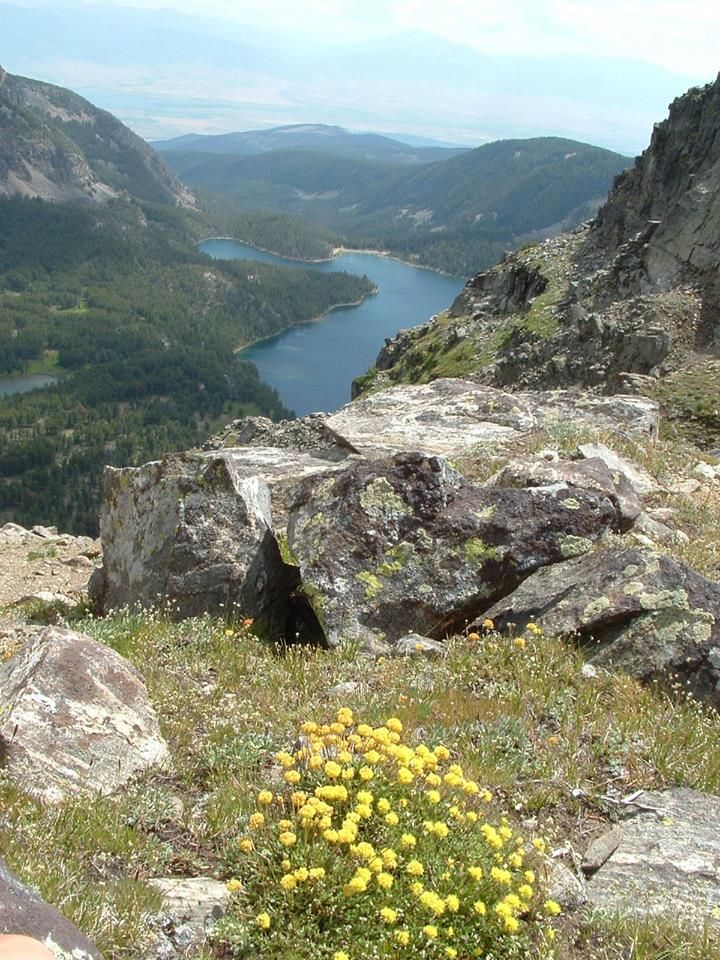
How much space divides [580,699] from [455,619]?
255 cm

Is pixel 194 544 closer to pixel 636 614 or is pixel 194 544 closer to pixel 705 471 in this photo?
pixel 636 614

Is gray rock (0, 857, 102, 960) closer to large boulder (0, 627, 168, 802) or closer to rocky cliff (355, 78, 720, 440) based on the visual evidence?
large boulder (0, 627, 168, 802)

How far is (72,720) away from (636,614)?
218 inches

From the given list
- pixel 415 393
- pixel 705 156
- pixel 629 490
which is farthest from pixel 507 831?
pixel 705 156

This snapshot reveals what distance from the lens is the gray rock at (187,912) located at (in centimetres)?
419

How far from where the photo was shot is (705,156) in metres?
56.8

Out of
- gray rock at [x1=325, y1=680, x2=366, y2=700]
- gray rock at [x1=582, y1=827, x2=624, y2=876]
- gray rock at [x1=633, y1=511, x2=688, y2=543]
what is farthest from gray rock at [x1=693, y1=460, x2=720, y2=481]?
gray rock at [x1=582, y1=827, x2=624, y2=876]

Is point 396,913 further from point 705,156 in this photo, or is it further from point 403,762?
point 705,156

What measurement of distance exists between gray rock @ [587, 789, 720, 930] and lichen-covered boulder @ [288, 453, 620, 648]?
3.78 meters

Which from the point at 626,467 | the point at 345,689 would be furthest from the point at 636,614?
the point at 626,467

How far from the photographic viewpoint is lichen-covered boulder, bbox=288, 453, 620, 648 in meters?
9.20

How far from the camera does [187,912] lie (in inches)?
174

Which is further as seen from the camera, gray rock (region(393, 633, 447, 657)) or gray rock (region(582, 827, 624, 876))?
gray rock (region(393, 633, 447, 657))

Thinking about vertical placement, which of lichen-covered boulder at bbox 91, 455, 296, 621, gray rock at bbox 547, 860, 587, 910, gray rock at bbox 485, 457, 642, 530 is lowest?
lichen-covered boulder at bbox 91, 455, 296, 621
